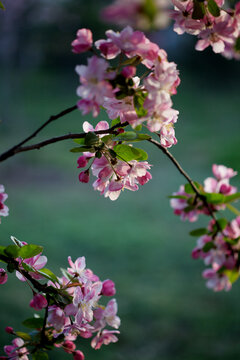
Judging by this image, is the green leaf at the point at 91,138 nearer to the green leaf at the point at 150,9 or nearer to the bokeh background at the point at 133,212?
the bokeh background at the point at 133,212

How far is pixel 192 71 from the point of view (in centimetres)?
1142

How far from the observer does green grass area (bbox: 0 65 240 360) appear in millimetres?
2299

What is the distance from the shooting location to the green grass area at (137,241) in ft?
7.54

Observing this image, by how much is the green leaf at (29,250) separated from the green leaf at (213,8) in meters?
0.40

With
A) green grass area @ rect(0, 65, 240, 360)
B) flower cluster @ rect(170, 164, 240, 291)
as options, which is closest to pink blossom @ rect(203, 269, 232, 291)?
flower cluster @ rect(170, 164, 240, 291)

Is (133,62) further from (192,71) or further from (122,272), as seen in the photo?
(192,71)

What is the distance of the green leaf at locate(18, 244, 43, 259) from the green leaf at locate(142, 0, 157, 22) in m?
0.67

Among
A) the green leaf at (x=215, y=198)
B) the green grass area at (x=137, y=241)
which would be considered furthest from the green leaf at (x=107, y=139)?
the green grass area at (x=137, y=241)

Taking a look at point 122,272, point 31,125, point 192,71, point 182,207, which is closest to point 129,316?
point 122,272

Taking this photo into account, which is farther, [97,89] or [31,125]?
[31,125]

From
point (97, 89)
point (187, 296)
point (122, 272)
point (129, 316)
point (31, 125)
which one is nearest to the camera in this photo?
point (97, 89)

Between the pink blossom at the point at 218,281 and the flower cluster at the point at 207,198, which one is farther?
the pink blossom at the point at 218,281

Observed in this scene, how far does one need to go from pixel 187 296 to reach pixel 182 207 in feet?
6.11

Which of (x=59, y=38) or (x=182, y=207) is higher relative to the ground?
(x=59, y=38)
